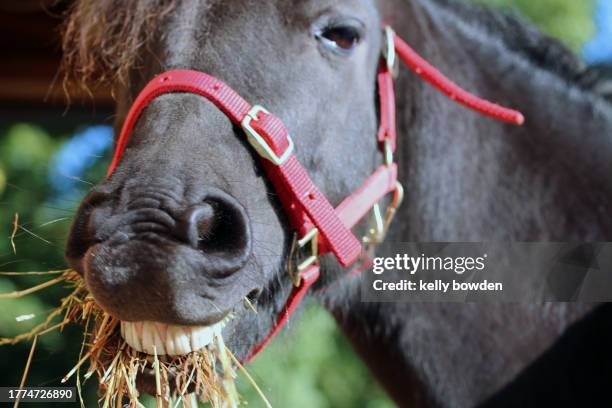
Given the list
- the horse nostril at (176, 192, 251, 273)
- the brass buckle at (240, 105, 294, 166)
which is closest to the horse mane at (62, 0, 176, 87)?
the brass buckle at (240, 105, 294, 166)

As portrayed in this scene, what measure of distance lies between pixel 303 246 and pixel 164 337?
1.44 ft

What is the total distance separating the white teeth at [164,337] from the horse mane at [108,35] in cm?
65

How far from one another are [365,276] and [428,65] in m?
0.59

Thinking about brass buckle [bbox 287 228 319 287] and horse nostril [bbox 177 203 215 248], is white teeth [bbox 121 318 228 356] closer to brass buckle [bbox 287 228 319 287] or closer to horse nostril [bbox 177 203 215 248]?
horse nostril [bbox 177 203 215 248]

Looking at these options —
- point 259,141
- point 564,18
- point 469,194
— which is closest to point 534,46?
point 469,194

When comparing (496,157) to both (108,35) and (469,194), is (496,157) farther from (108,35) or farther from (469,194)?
(108,35)

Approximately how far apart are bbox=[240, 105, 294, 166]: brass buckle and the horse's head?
20mm

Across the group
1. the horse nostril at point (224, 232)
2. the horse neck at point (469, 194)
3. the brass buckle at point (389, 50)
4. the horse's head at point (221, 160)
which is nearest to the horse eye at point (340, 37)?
the horse's head at point (221, 160)

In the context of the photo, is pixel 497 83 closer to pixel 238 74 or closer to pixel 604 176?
pixel 604 176

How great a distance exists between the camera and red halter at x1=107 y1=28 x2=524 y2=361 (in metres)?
1.47

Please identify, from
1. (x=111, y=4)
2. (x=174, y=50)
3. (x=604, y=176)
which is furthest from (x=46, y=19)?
(x=604, y=176)

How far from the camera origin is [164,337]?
1.31m

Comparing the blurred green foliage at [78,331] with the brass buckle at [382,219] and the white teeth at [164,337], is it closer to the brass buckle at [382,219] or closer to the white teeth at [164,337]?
the brass buckle at [382,219]

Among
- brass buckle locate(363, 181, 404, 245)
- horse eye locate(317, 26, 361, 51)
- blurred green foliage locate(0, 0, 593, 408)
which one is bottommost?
blurred green foliage locate(0, 0, 593, 408)
